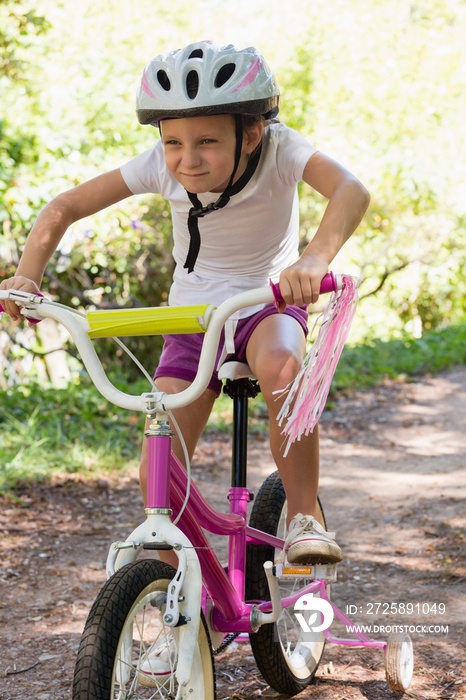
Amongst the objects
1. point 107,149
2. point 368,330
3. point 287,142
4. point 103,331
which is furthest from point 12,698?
point 368,330

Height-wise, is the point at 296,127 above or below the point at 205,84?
above

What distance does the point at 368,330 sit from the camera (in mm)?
10773

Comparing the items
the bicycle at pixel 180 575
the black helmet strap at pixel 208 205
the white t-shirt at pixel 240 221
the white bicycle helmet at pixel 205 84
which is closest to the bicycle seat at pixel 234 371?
the bicycle at pixel 180 575

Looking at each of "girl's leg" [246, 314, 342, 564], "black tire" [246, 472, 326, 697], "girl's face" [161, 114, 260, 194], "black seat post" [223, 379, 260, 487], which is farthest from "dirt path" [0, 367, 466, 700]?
"girl's face" [161, 114, 260, 194]

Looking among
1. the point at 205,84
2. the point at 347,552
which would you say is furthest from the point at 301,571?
the point at 347,552

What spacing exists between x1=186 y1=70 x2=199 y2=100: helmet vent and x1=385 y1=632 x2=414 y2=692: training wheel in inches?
62.3

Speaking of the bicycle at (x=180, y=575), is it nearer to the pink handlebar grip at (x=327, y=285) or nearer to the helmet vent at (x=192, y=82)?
the pink handlebar grip at (x=327, y=285)

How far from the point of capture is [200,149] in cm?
218

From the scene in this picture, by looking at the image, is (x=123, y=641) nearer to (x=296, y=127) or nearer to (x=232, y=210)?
(x=232, y=210)

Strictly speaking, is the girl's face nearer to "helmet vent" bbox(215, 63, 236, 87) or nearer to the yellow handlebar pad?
"helmet vent" bbox(215, 63, 236, 87)

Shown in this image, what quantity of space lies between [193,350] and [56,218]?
1.68 feet

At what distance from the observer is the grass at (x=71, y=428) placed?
473 centimetres
